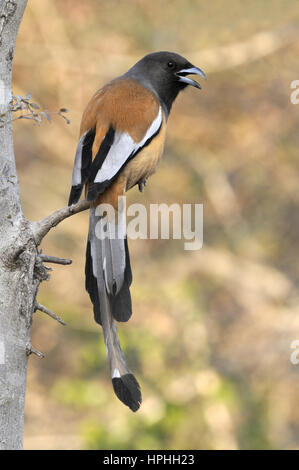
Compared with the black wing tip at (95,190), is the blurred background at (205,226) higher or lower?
higher

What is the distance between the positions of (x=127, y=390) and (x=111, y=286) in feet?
1.40

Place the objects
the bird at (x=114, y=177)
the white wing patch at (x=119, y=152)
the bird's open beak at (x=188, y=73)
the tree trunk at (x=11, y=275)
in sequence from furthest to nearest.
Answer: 1. the bird's open beak at (x=188, y=73)
2. the white wing patch at (x=119, y=152)
3. the bird at (x=114, y=177)
4. the tree trunk at (x=11, y=275)

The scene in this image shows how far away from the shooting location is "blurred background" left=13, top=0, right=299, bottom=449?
8.10m

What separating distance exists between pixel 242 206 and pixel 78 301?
251 centimetres

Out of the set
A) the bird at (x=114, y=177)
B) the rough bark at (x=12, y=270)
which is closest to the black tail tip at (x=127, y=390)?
the bird at (x=114, y=177)

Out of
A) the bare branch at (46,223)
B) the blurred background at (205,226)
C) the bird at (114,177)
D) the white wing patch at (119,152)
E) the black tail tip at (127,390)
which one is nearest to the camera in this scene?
the bare branch at (46,223)

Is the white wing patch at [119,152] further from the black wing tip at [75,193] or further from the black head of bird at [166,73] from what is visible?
the black head of bird at [166,73]

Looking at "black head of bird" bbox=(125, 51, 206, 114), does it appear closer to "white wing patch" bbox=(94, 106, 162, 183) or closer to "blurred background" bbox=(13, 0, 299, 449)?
"white wing patch" bbox=(94, 106, 162, 183)

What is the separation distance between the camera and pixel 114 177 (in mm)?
2789

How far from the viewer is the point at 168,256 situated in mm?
9492

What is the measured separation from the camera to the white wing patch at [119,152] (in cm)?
277
